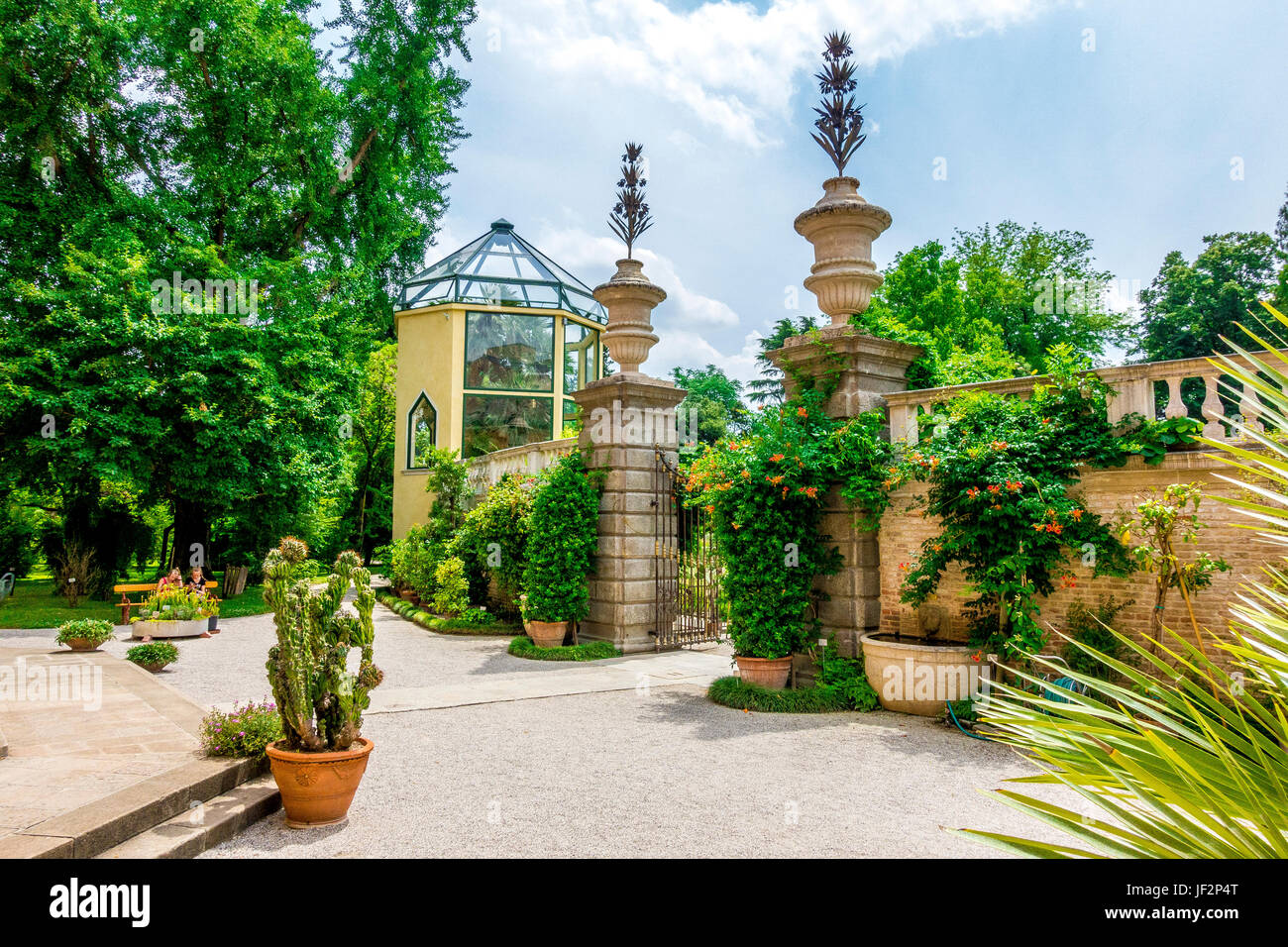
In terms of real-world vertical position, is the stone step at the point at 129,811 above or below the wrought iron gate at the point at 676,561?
below

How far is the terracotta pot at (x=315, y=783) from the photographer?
430 cm

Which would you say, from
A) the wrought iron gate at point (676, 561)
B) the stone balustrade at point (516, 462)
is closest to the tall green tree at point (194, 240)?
the stone balustrade at point (516, 462)

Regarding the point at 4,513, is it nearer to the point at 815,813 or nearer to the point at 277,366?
the point at 277,366

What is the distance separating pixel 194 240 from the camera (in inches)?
659

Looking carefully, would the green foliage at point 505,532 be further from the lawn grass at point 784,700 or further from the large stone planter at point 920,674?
the large stone planter at point 920,674

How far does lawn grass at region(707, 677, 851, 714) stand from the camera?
7.14m

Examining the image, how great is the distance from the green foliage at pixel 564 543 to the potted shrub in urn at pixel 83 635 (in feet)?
19.8

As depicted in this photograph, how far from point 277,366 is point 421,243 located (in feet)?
31.1

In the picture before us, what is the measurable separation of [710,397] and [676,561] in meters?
41.1

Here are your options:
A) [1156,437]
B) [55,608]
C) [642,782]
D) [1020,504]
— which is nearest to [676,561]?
[1020,504]

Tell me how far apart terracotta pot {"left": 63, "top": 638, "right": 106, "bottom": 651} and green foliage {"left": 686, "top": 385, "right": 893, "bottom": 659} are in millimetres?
9112

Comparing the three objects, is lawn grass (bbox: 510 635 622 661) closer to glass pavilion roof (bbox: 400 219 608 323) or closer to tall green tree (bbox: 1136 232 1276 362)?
glass pavilion roof (bbox: 400 219 608 323)

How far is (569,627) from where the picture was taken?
1110 centimetres
